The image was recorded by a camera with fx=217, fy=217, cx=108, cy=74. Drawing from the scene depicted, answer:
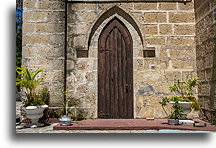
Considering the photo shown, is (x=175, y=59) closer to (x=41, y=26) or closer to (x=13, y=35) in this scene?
(x=41, y=26)

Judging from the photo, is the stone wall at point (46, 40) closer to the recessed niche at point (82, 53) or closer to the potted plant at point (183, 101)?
the recessed niche at point (82, 53)

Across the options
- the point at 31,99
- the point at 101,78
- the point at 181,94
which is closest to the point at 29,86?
the point at 31,99

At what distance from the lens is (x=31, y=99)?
4.66m

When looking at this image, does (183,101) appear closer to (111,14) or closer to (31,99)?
(111,14)

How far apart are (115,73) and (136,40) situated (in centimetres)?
99

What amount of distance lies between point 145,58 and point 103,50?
1.07 m

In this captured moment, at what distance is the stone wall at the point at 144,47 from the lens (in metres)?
5.36

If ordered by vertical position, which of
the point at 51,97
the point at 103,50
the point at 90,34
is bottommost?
the point at 51,97

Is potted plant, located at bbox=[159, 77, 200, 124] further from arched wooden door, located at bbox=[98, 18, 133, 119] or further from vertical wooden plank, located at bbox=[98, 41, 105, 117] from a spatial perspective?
vertical wooden plank, located at bbox=[98, 41, 105, 117]

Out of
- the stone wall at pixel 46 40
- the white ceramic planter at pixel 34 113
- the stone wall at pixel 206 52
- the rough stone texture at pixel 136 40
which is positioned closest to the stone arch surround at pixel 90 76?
the rough stone texture at pixel 136 40

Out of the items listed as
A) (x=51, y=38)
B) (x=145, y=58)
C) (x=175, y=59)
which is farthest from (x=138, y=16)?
(x=51, y=38)

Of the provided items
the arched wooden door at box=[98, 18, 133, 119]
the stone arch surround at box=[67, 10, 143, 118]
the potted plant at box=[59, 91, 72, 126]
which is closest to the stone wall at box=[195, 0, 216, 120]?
the stone arch surround at box=[67, 10, 143, 118]

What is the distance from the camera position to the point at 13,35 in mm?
4473

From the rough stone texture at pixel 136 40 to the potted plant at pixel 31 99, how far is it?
64 cm
